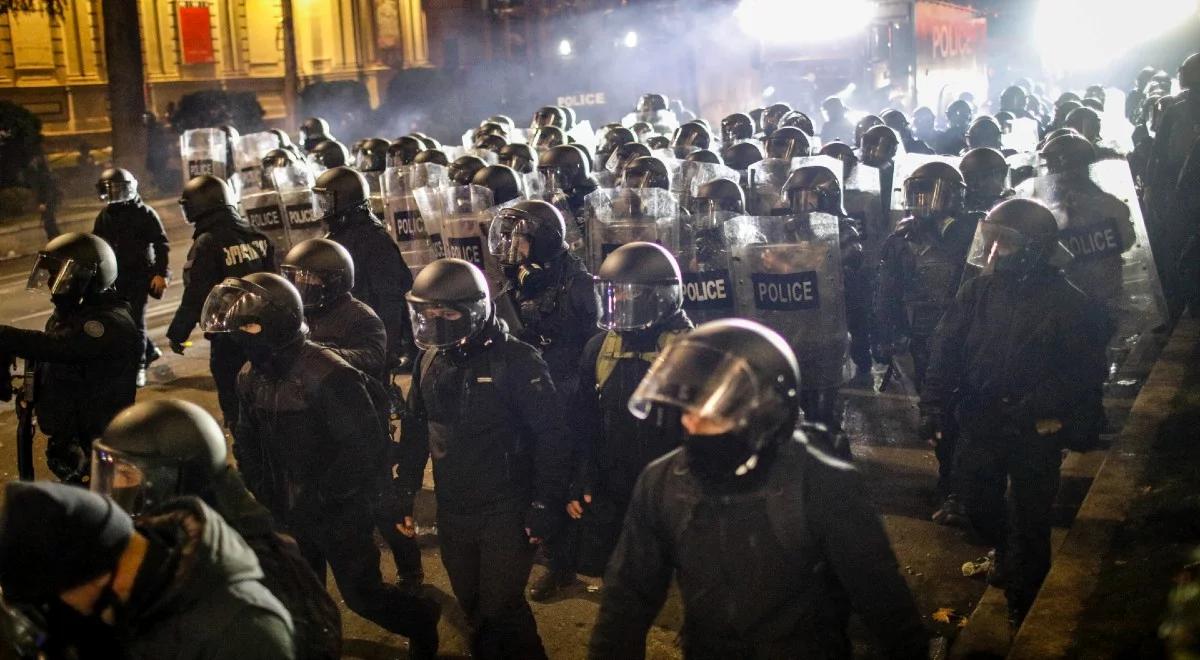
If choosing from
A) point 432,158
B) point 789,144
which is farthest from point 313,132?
point 789,144

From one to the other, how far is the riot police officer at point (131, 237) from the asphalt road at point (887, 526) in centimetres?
120

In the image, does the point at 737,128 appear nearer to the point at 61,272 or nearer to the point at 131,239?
the point at 131,239

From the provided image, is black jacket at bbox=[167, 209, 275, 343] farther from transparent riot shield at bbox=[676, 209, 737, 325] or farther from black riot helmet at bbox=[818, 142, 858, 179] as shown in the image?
black riot helmet at bbox=[818, 142, 858, 179]

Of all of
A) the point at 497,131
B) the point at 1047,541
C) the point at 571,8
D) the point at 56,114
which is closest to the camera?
the point at 1047,541

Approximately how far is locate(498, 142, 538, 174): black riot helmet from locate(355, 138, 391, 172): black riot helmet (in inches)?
74.5

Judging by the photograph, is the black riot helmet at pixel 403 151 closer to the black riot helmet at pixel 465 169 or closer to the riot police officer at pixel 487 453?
the black riot helmet at pixel 465 169

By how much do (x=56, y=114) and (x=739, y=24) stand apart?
18.9 meters

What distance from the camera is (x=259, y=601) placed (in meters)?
2.82

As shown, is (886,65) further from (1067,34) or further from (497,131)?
(1067,34)

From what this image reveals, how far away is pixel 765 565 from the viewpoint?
3.21 metres

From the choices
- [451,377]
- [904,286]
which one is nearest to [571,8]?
[904,286]

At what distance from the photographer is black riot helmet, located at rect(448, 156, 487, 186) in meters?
10.2

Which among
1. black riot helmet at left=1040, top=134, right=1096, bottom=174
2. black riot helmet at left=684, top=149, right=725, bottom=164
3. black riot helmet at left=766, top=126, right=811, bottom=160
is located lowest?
black riot helmet at left=1040, top=134, right=1096, bottom=174

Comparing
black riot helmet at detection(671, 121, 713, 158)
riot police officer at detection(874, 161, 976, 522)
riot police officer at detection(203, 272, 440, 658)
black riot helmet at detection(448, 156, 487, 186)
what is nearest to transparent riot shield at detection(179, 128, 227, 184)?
black riot helmet at detection(448, 156, 487, 186)
